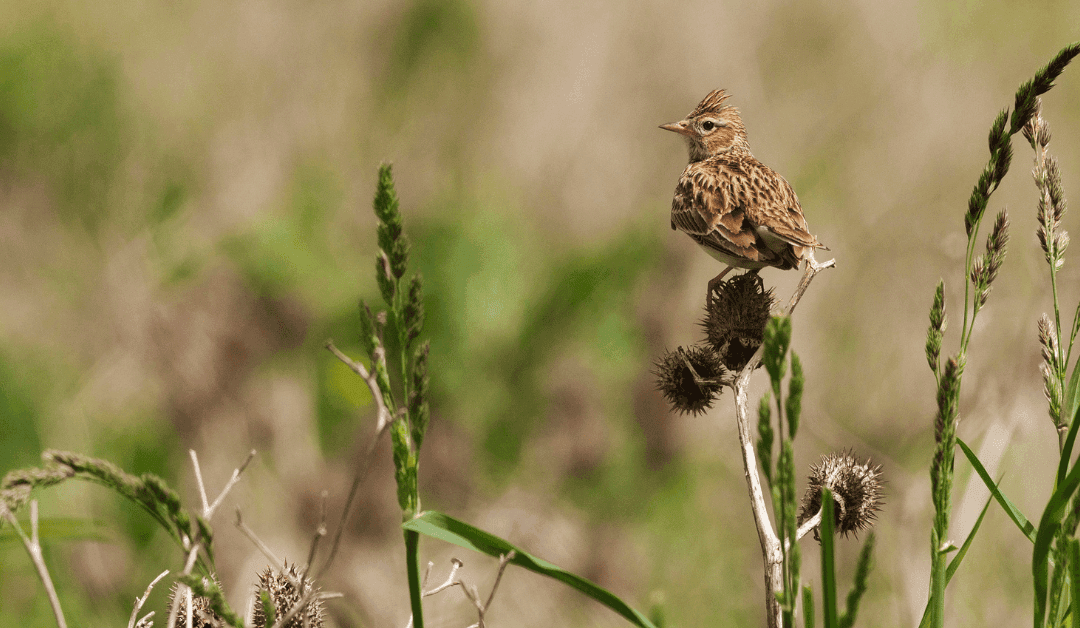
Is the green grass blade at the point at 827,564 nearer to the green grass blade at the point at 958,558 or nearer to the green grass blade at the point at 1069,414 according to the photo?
the green grass blade at the point at 958,558

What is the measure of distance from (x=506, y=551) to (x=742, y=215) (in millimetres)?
1479

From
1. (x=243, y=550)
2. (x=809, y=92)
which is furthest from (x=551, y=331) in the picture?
(x=809, y=92)

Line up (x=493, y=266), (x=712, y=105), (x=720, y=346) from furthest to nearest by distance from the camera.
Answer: (x=493, y=266) < (x=712, y=105) < (x=720, y=346)

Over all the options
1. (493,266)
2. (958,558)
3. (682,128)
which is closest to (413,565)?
(958,558)

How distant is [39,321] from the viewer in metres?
5.00

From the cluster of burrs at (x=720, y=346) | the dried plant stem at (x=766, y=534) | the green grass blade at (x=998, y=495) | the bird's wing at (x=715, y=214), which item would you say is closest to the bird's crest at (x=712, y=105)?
the bird's wing at (x=715, y=214)

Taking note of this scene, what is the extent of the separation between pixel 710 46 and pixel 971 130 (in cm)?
203

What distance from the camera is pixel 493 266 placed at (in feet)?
16.3

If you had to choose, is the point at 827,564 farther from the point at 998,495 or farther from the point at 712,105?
the point at 712,105

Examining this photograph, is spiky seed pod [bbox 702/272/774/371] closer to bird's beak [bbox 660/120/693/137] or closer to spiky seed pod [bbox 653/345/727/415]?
spiky seed pod [bbox 653/345/727/415]

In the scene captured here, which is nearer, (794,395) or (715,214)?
(794,395)

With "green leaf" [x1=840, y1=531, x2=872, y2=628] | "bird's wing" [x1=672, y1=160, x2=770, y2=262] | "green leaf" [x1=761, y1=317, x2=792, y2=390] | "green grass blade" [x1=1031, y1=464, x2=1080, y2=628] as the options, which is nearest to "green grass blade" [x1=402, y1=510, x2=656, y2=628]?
"green leaf" [x1=840, y1=531, x2=872, y2=628]

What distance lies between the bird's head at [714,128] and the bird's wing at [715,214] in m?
0.43

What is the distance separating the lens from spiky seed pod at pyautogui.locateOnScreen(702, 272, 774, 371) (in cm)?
158
